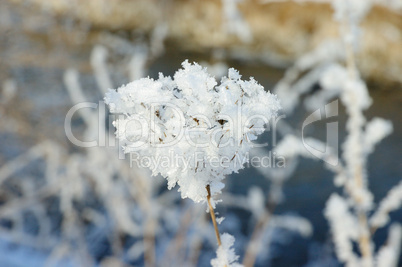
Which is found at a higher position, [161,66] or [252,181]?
[161,66]

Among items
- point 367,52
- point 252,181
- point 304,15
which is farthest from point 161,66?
point 367,52

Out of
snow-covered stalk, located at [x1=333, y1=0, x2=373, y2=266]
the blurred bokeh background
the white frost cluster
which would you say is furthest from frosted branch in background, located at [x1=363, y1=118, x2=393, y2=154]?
the white frost cluster

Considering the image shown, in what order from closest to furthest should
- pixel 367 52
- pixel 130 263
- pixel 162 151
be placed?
pixel 162 151 < pixel 130 263 < pixel 367 52

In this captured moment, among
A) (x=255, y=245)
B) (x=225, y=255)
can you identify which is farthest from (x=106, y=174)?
(x=225, y=255)

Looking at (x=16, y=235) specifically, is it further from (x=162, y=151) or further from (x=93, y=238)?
(x=162, y=151)

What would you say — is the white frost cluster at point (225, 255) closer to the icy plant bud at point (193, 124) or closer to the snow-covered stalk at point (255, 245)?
the icy plant bud at point (193, 124)

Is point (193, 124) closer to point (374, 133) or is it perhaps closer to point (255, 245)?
point (374, 133)
